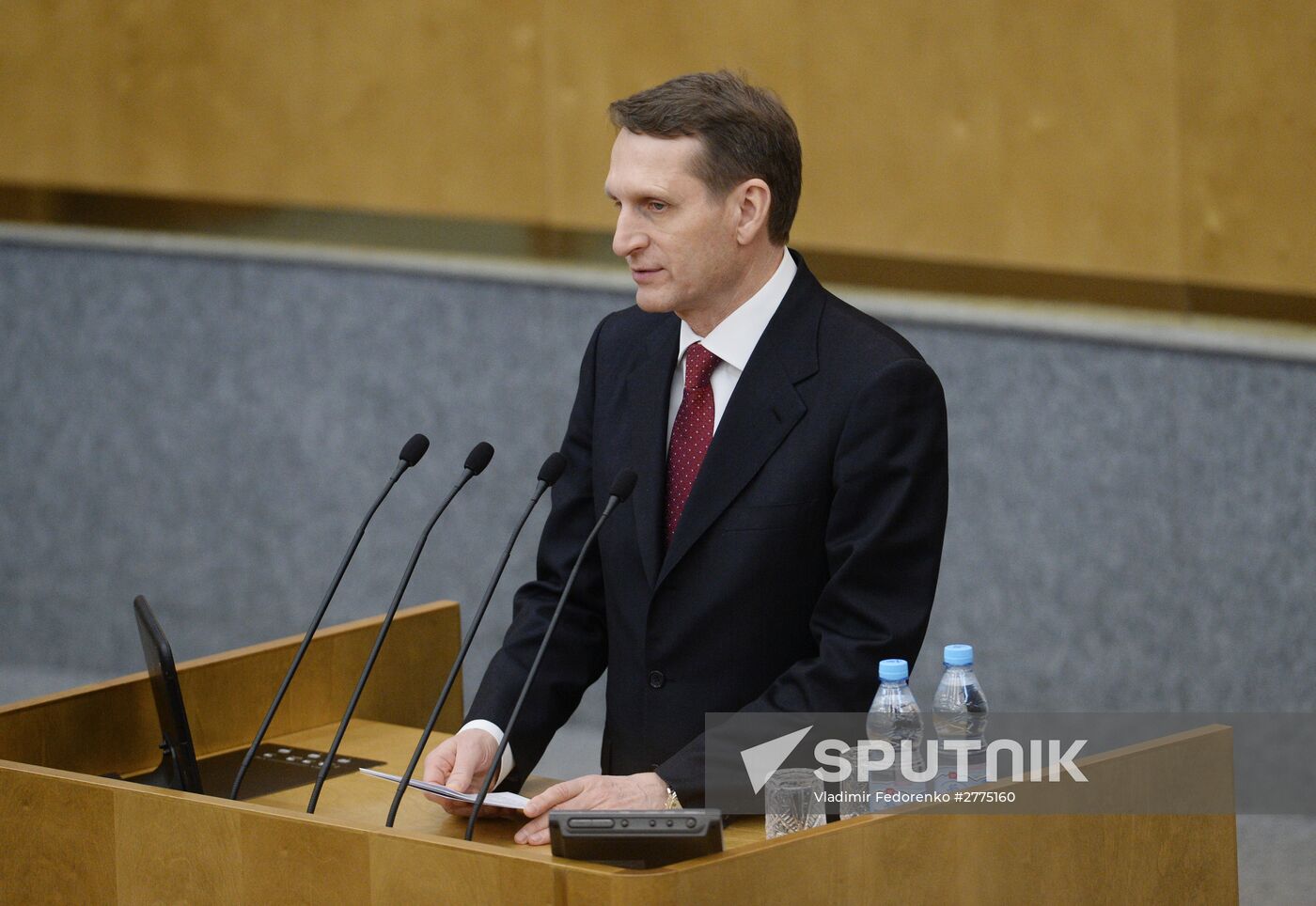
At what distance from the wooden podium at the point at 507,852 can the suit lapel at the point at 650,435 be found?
42cm

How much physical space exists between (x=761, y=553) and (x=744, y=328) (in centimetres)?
32

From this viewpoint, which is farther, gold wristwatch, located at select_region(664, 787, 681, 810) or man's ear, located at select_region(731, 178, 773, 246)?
man's ear, located at select_region(731, 178, 773, 246)

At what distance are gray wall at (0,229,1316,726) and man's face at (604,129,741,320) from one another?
2498 mm

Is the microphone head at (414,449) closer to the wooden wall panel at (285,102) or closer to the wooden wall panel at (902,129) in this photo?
the wooden wall panel at (902,129)

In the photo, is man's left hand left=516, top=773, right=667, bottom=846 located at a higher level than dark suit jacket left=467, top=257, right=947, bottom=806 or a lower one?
lower

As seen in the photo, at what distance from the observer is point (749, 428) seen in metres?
2.44

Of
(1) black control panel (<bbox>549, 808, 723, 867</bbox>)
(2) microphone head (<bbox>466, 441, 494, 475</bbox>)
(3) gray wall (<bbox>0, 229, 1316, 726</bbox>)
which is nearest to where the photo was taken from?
(1) black control panel (<bbox>549, 808, 723, 867</bbox>)

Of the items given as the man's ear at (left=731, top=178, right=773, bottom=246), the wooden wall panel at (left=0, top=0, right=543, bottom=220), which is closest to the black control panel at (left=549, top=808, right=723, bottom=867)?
the man's ear at (left=731, top=178, right=773, bottom=246)

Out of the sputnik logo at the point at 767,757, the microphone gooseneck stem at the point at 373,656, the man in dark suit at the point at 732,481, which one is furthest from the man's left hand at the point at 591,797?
the microphone gooseneck stem at the point at 373,656

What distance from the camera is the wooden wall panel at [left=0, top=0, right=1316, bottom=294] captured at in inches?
174

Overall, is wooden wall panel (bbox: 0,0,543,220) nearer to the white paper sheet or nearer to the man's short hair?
the man's short hair

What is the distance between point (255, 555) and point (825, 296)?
371 centimetres

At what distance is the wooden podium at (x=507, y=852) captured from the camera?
1882mm

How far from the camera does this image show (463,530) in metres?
5.57
